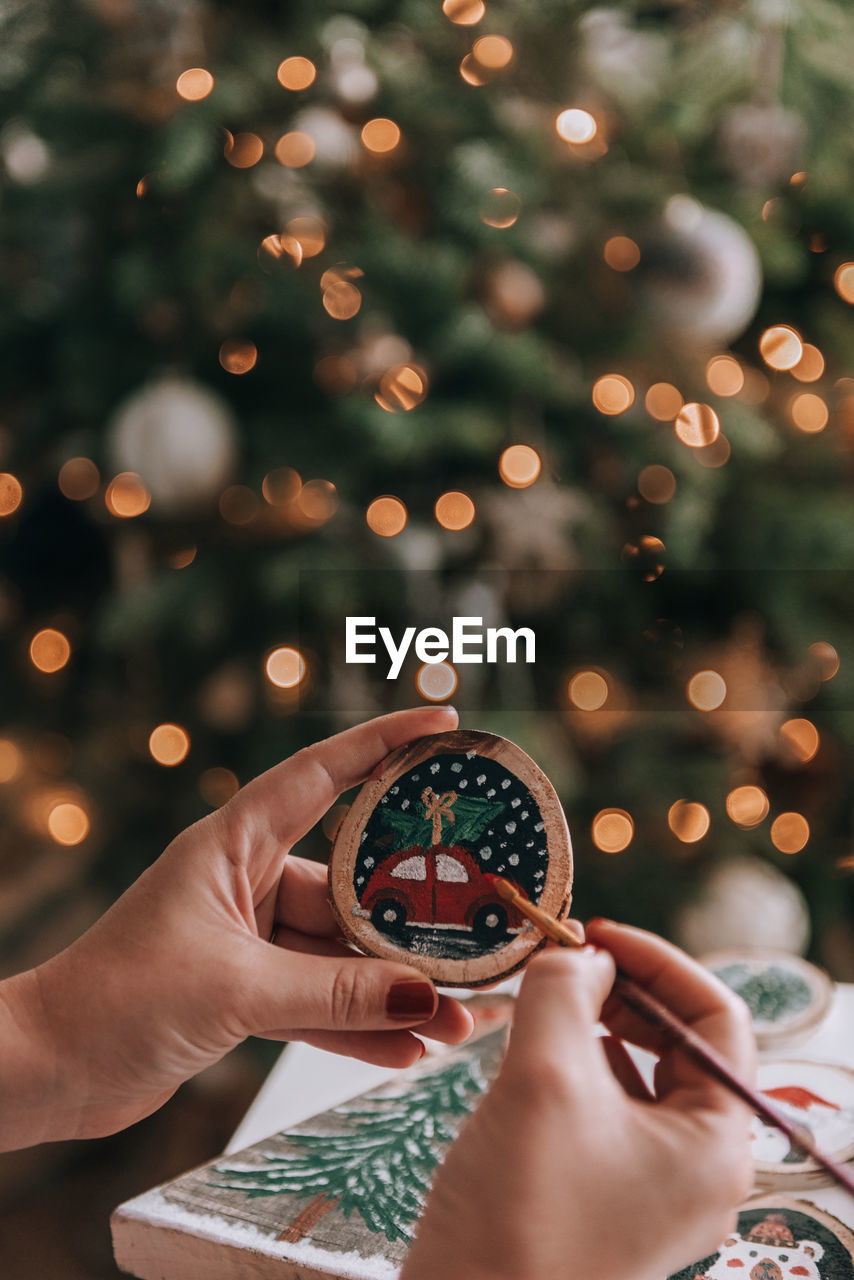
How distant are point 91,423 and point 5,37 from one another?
499mm

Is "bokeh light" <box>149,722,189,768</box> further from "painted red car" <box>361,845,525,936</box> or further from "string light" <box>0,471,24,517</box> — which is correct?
"painted red car" <box>361,845,525,936</box>

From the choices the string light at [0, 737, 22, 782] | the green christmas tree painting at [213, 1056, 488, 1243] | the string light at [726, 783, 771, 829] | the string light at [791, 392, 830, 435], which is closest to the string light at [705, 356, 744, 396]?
the string light at [791, 392, 830, 435]

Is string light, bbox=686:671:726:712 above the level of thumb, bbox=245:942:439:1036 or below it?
below

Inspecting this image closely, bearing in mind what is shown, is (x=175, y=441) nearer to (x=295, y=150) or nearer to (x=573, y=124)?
(x=295, y=150)

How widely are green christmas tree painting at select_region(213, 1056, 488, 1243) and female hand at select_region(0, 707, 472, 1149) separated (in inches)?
4.0

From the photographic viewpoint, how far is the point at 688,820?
1415mm

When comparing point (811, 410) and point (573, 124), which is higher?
point (573, 124)

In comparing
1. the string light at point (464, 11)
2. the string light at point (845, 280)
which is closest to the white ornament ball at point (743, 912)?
the string light at point (845, 280)

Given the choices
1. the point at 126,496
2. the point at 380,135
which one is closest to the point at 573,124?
the point at 380,135

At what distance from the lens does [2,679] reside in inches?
64.3

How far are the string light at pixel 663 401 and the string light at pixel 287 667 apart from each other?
0.60 metres

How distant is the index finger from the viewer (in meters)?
0.48

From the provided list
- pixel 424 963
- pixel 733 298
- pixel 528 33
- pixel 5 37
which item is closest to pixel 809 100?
pixel 733 298

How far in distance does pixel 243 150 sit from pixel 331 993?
1.09 m
